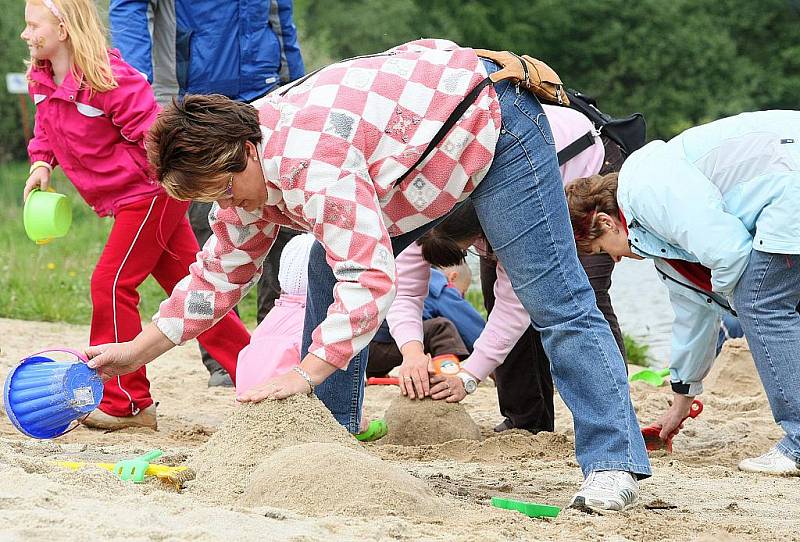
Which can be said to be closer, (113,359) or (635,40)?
(113,359)

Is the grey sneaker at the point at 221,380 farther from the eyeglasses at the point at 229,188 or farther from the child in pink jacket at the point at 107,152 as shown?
the eyeglasses at the point at 229,188

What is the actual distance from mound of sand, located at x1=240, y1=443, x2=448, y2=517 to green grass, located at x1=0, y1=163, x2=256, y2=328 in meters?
4.76

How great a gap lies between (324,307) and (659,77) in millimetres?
25836

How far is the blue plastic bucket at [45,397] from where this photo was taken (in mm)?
3506


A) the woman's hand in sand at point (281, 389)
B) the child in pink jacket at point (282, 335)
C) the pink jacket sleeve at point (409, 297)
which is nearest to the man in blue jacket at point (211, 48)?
the child in pink jacket at point (282, 335)

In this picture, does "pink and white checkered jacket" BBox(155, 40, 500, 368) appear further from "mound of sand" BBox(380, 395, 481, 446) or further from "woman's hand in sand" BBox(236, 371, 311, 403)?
"mound of sand" BBox(380, 395, 481, 446)

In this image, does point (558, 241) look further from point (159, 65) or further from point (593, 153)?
point (159, 65)

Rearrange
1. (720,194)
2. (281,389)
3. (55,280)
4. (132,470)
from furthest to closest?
(55,280)
(720,194)
(132,470)
(281,389)

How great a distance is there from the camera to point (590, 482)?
3131 mm

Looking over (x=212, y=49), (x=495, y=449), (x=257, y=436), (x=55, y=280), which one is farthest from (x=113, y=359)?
(x=55, y=280)

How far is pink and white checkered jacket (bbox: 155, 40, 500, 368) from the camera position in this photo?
2.88 m

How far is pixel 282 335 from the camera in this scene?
4.45 metres

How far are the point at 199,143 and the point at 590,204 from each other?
1.56 metres

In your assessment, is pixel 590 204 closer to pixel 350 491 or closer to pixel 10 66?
pixel 350 491
